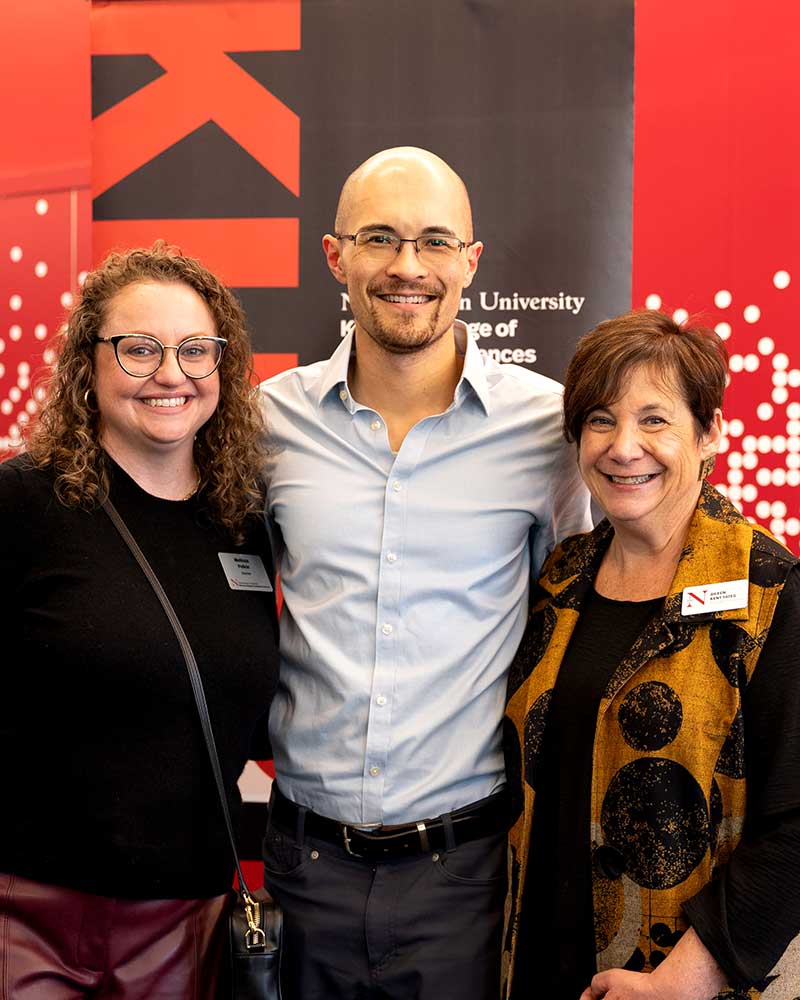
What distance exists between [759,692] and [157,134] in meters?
2.44

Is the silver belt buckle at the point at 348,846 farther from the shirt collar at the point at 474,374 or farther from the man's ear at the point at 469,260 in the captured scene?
the man's ear at the point at 469,260

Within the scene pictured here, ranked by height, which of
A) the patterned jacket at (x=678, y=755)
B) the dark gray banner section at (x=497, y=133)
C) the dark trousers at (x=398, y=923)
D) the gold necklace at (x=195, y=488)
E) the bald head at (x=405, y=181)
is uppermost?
the dark gray banner section at (x=497, y=133)

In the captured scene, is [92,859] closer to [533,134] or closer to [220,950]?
A: [220,950]

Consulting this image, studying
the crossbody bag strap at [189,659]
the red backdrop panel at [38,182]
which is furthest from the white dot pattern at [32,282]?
the crossbody bag strap at [189,659]

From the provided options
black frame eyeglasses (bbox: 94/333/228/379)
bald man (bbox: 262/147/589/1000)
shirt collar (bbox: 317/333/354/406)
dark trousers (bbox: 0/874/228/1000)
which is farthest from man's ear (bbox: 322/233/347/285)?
dark trousers (bbox: 0/874/228/1000)

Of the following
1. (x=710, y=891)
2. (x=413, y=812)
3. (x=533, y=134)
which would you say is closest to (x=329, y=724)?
(x=413, y=812)

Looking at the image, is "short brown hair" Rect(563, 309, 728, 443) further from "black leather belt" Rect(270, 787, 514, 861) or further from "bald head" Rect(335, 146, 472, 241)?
"black leather belt" Rect(270, 787, 514, 861)

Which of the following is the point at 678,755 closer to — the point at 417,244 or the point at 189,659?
the point at 189,659

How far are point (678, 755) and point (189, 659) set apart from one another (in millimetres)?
825

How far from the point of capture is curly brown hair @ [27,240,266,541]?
195cm

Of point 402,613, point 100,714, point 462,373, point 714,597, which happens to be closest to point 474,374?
point 462,373

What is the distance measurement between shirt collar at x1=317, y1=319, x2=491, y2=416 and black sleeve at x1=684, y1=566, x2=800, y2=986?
32.4 inches

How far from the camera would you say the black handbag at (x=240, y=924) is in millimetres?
1836

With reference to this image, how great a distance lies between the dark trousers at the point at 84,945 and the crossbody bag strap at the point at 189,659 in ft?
0.54
